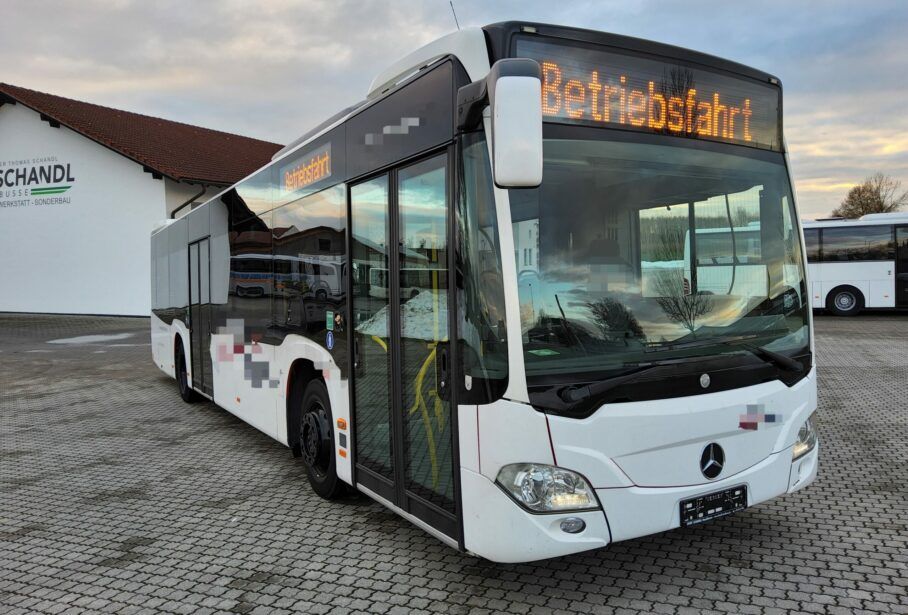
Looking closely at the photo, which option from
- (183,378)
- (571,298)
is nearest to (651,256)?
(571,298)

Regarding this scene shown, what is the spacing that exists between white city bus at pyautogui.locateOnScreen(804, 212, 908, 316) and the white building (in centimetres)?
2070

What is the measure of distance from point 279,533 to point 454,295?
233 centimetres

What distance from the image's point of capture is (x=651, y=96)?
3.38 m

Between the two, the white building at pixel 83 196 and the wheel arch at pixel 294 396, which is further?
the white building at pixel 83 196

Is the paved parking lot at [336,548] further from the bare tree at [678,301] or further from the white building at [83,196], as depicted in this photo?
the white building at [83,196]

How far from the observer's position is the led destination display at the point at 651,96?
314 cm

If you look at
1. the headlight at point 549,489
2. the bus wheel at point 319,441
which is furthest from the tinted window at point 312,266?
the headlight at point 549,489

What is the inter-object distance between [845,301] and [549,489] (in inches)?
847

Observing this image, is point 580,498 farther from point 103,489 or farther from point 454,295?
point 103,489

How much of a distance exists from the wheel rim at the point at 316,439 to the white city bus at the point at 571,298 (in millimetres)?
Answer: 727

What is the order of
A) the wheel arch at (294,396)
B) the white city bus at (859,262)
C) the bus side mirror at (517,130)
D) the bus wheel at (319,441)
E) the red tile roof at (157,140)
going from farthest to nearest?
the red tile roof at (157,140) < the white city bus at (859,262) < the wheel arch at (294,396) < the bus wheel at (319,441) < the bus side mirror at (517,130)

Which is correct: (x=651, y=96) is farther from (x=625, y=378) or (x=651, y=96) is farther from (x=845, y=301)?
(x=845, y=301)

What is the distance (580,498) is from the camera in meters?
2.97

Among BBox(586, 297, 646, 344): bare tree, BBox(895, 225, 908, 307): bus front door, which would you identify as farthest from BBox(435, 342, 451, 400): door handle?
BBox(895, 225, 908, 307): bus front door
